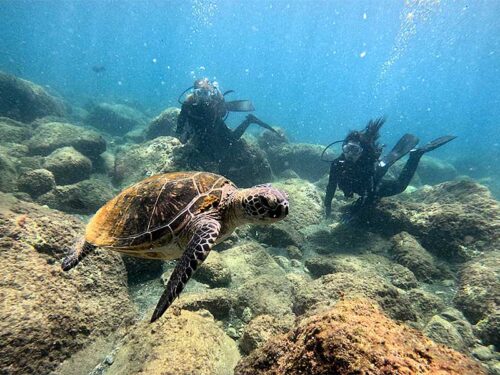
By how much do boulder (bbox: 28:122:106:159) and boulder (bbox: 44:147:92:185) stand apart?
2.02m

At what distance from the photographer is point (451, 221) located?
7.87m

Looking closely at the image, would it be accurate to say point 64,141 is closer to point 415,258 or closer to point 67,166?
point 67,166

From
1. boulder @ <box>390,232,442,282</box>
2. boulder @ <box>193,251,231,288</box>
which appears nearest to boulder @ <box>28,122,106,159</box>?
boulder @ <box>193,251,231,288</box>

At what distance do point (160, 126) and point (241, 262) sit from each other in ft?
42.2

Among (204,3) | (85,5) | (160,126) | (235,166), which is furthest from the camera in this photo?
(204,3)

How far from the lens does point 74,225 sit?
4926 millimetres

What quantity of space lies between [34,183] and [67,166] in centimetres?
160

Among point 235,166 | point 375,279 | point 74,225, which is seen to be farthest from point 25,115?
point 375,279

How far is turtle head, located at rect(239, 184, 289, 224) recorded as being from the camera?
3.52m

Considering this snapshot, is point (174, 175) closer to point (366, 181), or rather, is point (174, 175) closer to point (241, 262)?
point (241, 262)

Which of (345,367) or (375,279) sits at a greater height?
(375,279)

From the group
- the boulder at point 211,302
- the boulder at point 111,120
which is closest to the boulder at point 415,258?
the boulder at point 211,302


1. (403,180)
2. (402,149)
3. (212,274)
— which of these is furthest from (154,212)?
(402,149)

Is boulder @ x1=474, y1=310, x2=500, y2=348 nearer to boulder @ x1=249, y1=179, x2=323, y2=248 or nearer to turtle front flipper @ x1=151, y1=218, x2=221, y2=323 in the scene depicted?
boulder @ x1=249, y1=179, x2=323, y2=248
